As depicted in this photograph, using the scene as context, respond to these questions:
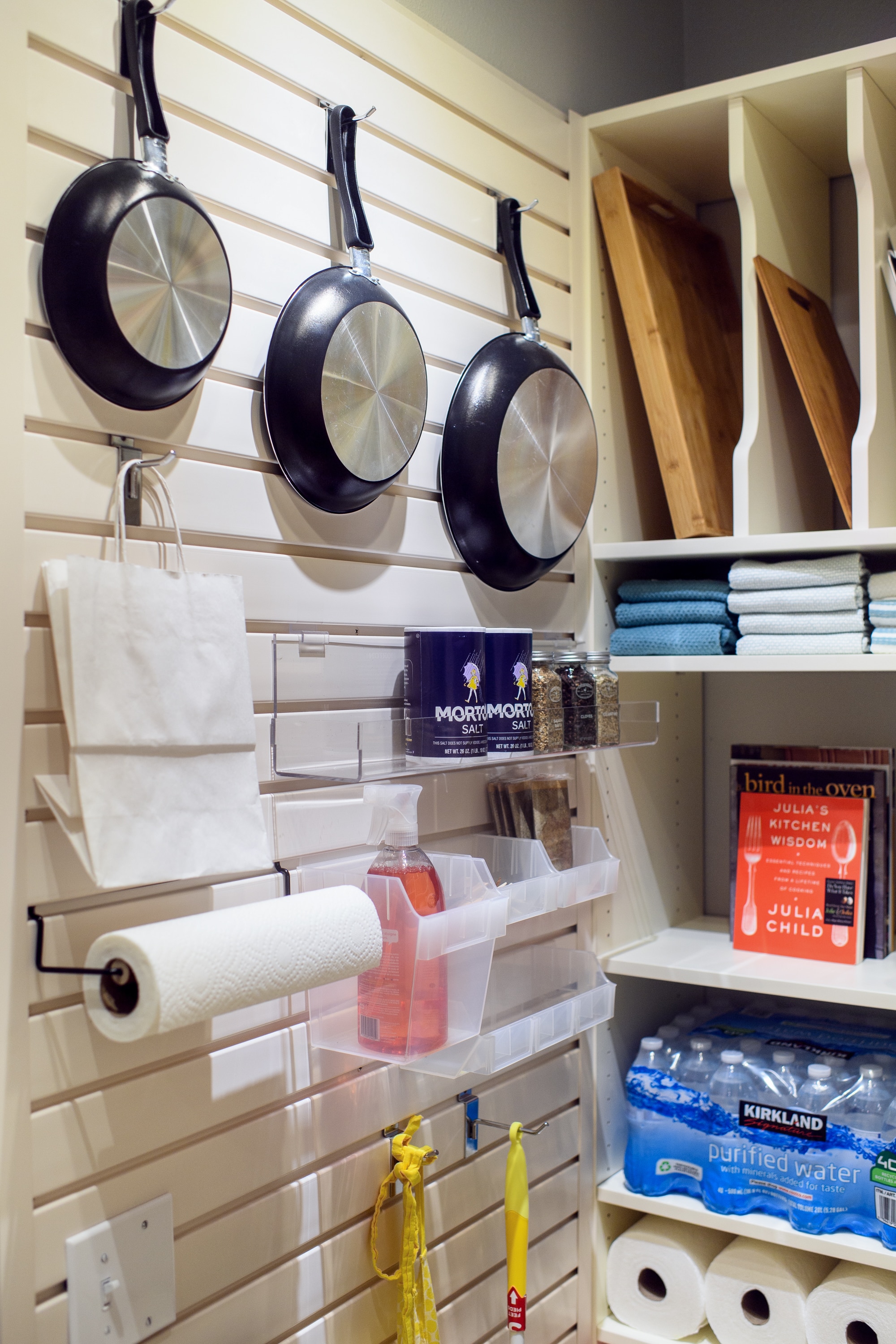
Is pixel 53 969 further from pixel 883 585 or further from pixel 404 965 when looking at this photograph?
pixel 883 585

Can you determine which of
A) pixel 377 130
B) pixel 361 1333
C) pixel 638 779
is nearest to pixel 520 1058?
pixel 361 1333

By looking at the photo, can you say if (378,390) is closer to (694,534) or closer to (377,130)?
(377,130)

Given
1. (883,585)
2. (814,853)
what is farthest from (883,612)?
(814,853)

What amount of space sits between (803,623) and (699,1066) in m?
0.70

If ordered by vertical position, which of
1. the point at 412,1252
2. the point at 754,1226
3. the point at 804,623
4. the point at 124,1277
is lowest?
the point at 754,1226

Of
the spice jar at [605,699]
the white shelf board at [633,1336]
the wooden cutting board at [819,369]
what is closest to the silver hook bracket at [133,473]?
the spice jar at [605,699]

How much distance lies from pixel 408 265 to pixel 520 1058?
99cm

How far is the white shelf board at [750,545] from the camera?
5.05 feet

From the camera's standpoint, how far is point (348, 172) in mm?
1288

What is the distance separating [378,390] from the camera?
1301mm

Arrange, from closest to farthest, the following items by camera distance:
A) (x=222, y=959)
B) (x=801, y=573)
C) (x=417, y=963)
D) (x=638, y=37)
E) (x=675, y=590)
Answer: (x=222, y=959)
(x=417, y=963)
(x=801, y=573)
(x=675, y=590)
(x=638, y=37)

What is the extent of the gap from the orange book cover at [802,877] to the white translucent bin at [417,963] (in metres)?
0.68

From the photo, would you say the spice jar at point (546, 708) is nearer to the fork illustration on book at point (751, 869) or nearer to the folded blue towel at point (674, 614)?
the folded blue towel at point (674, 614)

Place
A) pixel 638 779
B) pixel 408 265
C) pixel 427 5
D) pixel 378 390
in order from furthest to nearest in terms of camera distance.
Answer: pixel 638 779, pixel 427 5, pixel 408 265, pixel 378 390
